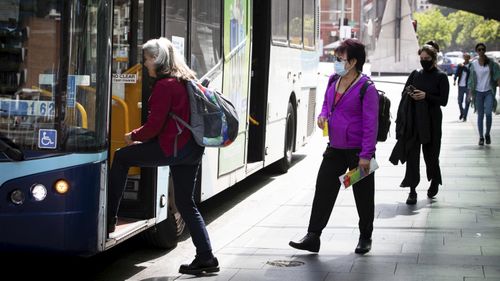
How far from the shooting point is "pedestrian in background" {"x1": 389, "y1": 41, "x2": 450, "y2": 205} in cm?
993

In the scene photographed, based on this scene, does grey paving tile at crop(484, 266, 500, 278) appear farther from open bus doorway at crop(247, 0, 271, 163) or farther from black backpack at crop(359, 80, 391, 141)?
open bus doorway at crop(247, 0, 271, 163)

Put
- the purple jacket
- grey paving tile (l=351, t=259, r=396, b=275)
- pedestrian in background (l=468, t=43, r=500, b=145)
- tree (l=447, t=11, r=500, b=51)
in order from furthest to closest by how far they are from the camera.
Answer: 1. tree (l=447, t=11, r=500, b=51)
2. pedestrian in background (l=468, t=43, r=500, b=145)
3. the purple jacket
4. grey paving tile (l=351, t=259, r=396, b=275)

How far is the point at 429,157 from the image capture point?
10.3 metres

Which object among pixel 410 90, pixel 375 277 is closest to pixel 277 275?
pixel 375 277

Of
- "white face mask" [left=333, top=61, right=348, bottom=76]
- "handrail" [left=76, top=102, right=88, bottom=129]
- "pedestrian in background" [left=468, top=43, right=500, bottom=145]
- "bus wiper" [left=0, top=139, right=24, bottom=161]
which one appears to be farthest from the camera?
"pedestrian in background" [left=468, top=43, right=500, bottom=145]

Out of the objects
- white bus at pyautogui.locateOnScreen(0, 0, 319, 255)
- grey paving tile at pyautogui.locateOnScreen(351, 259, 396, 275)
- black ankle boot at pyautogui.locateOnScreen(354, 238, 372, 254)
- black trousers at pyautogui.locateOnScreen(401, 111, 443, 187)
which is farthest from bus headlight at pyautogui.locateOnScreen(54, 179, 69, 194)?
black trousers at pyautogui.locateOnScreen(401, 111, 443, 187)

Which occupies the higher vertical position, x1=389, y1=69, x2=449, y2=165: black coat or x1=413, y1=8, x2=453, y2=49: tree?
x1=413, y1=8, x2=453, y2=49: tree

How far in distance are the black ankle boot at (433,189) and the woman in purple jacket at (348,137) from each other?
3099mm

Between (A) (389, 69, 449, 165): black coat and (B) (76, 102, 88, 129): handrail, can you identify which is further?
(A) (389, 69, 449, 165): black coat

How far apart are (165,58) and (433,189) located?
5152 mm

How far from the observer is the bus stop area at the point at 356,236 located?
6.93 meters

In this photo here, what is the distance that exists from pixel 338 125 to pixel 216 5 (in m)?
2.17

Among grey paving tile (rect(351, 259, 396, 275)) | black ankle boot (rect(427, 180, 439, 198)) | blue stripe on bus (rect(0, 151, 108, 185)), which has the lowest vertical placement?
grey paving tile (rect(351, 259, 396, 275))

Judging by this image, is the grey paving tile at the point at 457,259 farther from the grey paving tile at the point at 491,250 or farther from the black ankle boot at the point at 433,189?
the black ankle boot at the point at 433,189
